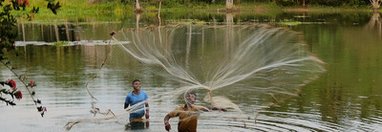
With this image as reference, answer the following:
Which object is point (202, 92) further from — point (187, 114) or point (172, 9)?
point (172, 9)

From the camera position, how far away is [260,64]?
476 inches

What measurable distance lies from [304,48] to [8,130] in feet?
20.7

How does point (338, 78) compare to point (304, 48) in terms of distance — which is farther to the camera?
point (338, 78)

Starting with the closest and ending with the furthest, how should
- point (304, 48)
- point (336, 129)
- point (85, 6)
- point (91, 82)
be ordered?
point (304, 48) → point (336, 129) → point (91, 82) → point (85, 6)

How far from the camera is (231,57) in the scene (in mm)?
12273

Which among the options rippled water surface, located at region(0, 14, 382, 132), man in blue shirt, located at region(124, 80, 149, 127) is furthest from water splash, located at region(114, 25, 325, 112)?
man in blue shirt, located at region(124, 80, 149, 127)

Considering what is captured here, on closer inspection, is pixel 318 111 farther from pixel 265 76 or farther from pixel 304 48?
A: pixel 304 48

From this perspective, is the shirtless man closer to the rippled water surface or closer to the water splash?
the water splash

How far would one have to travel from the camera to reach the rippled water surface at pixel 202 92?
46.1 ft

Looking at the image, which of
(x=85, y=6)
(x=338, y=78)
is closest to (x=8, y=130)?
(x=338, y=78)

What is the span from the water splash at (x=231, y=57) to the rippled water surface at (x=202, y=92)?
0.14 feet

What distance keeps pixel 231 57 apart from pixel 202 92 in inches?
286

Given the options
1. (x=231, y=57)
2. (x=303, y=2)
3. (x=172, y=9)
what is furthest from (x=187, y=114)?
(x=303, y=2)

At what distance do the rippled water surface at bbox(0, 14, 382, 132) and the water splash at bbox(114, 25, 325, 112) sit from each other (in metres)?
0.04
